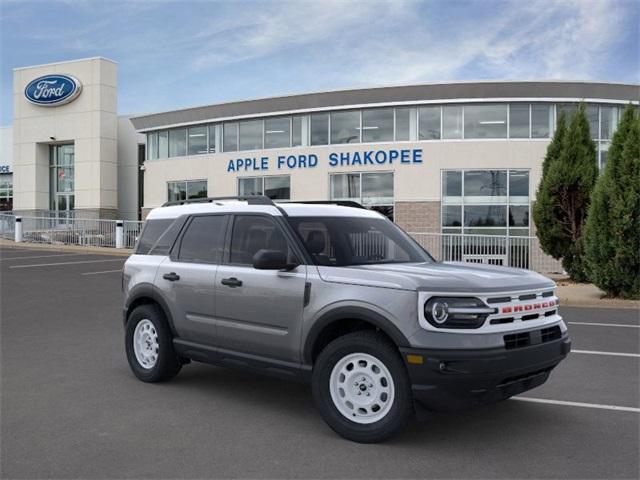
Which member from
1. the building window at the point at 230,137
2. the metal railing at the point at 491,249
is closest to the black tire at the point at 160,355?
the metal railing at the point at 491,249

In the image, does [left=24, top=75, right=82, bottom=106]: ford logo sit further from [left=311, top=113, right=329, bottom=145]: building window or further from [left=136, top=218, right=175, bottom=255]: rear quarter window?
[left=136, top=218, right=175, bottom=255]: rear quarter window

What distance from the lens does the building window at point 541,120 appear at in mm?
24297

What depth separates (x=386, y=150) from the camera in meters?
25.6

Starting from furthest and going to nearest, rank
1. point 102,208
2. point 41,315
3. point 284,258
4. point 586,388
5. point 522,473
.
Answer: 1. point 102,208
2. point 41,315
3. point 586,388
4. point 284,258
5. point 522,473

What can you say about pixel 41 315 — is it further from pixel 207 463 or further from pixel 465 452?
pixel 465 452

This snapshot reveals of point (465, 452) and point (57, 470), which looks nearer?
point (57, 470)

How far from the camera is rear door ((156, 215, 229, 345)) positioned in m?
5.80

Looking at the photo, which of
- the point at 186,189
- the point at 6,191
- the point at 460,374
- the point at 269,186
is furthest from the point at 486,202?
the point at 6,191

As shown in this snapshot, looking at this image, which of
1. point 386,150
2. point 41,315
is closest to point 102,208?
point 386,150

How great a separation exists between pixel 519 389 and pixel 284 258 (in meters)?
1.98

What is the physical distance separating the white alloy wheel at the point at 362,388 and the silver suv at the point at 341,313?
0.01m

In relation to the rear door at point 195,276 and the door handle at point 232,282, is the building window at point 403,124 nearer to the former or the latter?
the rear door at point 195,276

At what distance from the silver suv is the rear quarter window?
6cm

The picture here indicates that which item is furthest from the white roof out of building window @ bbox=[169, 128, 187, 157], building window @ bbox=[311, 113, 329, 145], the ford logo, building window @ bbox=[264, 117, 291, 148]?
the ford logo
